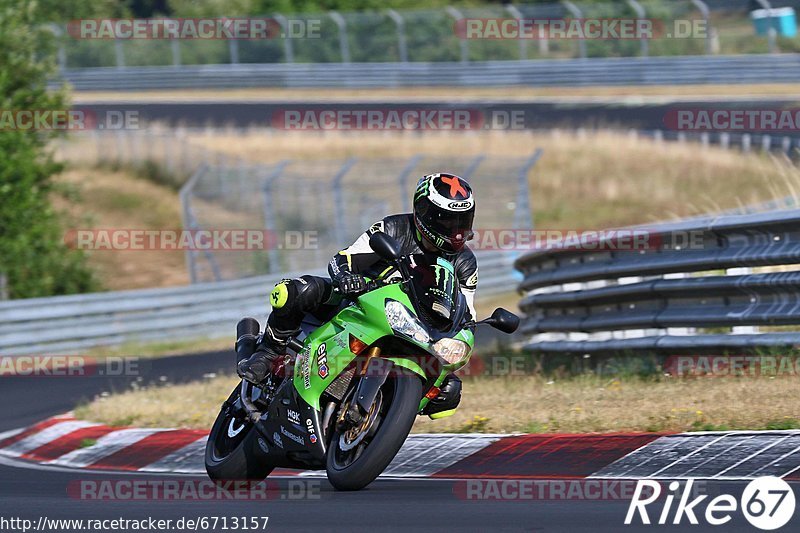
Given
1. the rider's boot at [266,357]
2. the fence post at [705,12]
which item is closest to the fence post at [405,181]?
the rider's boot at [266,357]

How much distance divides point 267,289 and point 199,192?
Answer: 2613 millimetres

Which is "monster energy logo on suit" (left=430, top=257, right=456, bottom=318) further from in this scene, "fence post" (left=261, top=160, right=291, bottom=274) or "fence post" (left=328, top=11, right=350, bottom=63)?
"fence post" (left=328, top=11, right=350, bottom=63)

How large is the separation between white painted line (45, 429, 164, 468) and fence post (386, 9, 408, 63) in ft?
103

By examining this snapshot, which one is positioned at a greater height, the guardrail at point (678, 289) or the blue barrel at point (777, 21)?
the blue barrel at point (777, 21)

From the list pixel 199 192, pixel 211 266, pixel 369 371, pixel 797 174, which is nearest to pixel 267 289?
pixel 211 266

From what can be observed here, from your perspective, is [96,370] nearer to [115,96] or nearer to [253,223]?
[253,223]

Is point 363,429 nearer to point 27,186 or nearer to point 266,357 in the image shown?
point 266,357

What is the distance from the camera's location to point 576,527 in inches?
213

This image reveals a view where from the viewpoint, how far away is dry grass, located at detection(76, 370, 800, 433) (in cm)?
803

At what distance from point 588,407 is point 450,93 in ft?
107

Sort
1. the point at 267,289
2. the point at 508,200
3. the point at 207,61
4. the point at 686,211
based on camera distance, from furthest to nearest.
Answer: the point at 207,61
the point at 686,211
the point at 508,200
the point at 267,289

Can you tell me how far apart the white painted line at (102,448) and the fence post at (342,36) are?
31.7 meters

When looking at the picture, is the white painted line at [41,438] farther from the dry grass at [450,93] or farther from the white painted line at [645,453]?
the dry grass at [450,93]

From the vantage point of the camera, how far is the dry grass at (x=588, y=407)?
316 inches
